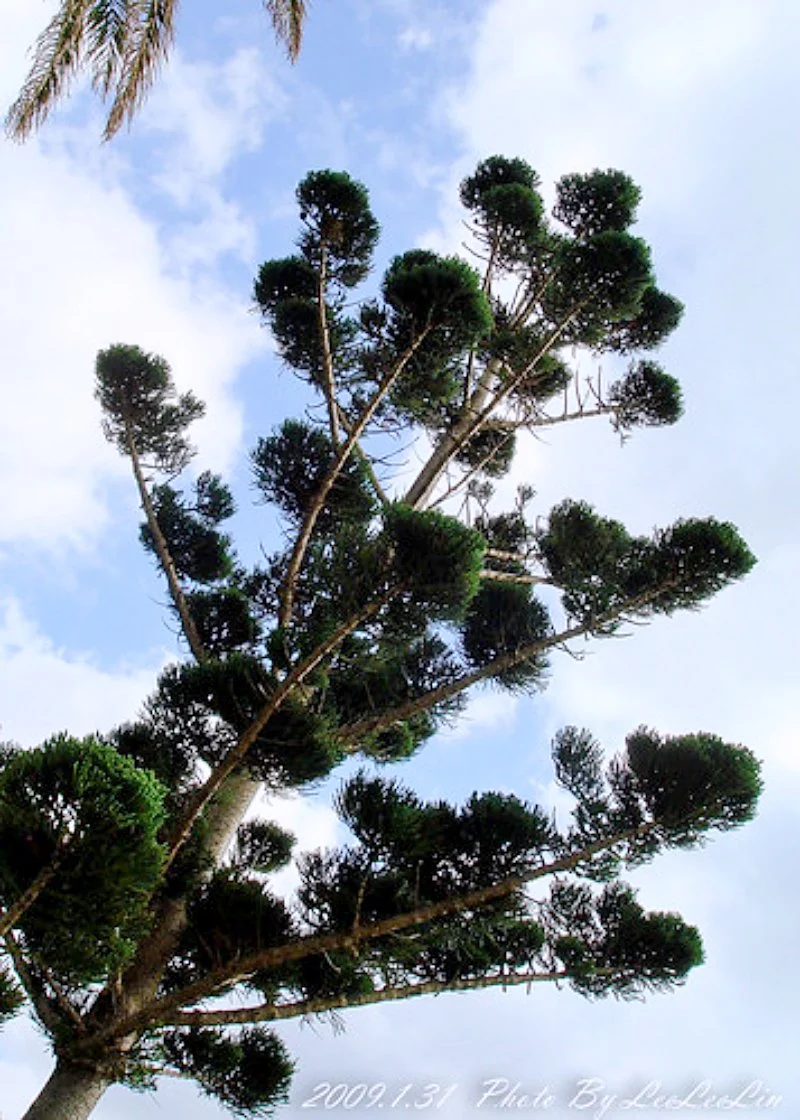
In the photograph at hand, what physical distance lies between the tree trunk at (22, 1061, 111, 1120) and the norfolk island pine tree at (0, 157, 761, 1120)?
1 centimetres

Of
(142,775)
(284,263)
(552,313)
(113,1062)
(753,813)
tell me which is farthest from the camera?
(284,263)

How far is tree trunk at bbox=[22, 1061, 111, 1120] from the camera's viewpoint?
526cm

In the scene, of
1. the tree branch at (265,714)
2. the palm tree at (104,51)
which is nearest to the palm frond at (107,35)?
the palm tree at (104,51)

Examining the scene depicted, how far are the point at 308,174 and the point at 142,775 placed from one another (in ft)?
20.5

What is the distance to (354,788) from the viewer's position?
18.8ft

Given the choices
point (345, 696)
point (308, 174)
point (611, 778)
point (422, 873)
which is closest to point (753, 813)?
point (611, 778)

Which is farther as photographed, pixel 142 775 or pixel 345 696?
pixel 345 696

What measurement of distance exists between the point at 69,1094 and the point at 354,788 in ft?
7.37

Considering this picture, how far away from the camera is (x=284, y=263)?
9125mm

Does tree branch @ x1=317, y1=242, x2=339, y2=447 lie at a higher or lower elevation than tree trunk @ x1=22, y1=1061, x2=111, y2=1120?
higher

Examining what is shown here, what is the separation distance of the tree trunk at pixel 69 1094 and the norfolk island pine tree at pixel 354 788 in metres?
0.01

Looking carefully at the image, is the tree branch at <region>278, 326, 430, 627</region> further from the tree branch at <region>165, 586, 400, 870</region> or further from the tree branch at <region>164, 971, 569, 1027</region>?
the tree branch at <region>164, 971, 569, 1027</region>

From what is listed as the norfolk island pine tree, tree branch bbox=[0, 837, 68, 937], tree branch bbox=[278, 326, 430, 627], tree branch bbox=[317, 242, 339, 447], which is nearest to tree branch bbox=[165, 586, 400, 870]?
the norfolk island pine tree

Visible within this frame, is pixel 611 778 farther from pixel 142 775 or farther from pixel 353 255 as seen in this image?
pixel 353 255
